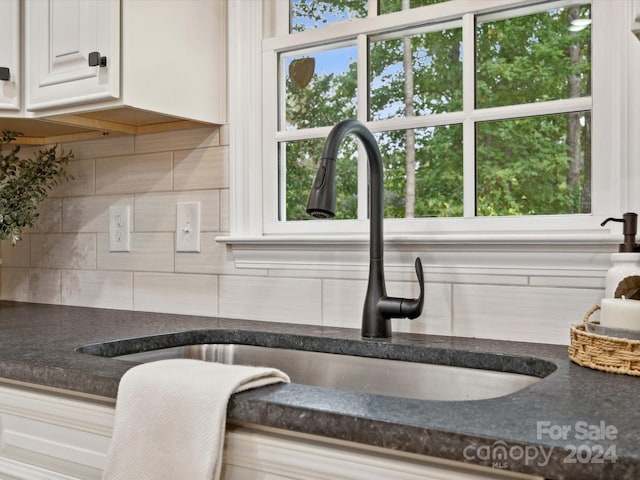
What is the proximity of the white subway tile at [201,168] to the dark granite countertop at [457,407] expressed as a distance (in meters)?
0.54

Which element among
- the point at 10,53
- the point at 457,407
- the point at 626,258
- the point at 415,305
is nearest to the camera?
the point at 457,407

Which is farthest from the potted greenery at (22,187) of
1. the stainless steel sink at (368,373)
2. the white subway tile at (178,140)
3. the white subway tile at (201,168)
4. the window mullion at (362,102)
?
the window mullion at (362,102)

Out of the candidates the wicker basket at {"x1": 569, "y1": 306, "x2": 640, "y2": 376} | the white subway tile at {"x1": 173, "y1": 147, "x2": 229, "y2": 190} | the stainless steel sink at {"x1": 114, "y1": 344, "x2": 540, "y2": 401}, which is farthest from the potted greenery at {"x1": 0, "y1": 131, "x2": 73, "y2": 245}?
the wicker basket at {"x1": 569, "y1": 306, "x2": 640, "y2": 376}

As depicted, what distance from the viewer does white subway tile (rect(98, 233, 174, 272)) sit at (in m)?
1.75

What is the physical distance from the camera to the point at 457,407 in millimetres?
725

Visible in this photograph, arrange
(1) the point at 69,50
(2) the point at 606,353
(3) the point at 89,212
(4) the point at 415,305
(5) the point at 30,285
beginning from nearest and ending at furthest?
(2) the point at 606,353
(4) the point at 415,305
(1) the point at 69,50
(3) the point at 89,212
(5) the point at 30,285

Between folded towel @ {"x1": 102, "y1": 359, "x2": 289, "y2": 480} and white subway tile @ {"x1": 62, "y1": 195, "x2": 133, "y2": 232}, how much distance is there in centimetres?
105

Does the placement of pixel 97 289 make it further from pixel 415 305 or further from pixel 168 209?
pixel 415 305

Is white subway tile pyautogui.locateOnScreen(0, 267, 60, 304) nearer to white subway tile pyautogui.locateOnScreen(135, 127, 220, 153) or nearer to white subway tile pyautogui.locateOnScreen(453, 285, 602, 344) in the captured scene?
white subway tile pyautogui.locateOnScreen(135, 127, 220, 153)

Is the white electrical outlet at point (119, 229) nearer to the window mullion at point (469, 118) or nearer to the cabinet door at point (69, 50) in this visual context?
the cabinet door at point (69, 50)

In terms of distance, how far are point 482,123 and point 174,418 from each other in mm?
916

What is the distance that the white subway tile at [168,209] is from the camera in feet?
5.48

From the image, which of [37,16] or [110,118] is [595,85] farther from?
[37,16]

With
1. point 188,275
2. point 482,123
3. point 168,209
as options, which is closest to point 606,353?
point 482,123
